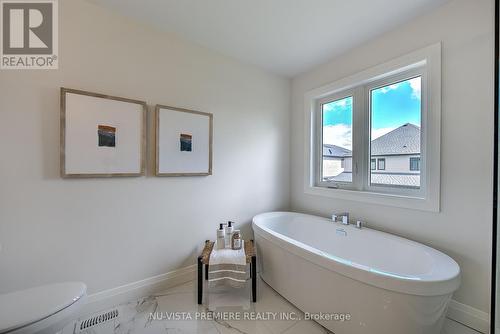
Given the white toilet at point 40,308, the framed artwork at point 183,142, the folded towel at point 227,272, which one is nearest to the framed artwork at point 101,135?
the framed artwork at point 183,142

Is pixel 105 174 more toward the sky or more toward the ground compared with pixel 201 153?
more toward the ground

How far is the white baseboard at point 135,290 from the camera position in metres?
1.59

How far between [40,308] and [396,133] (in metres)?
2.83

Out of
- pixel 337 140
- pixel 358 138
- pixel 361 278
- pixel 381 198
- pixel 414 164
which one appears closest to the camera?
pixel 361 278

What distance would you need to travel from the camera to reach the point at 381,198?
1930mm

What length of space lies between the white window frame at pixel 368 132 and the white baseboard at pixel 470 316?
691 mm

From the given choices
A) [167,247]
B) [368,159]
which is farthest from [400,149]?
[167,247]

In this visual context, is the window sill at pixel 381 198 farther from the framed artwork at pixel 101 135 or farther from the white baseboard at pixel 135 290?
the framed artwork at pixel 101 135

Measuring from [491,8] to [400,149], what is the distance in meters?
1.07

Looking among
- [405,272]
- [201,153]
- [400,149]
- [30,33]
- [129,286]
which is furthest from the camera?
[201,153]

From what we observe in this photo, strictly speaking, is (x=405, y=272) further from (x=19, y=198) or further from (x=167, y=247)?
(x=19, y=198)

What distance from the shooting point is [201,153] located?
209cm

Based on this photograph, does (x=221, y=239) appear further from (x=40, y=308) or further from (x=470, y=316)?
(x=470, y=316)

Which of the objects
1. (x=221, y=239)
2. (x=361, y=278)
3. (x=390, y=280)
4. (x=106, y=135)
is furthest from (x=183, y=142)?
(x=390, y=280)
